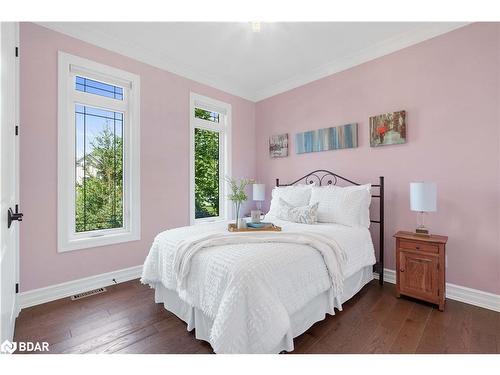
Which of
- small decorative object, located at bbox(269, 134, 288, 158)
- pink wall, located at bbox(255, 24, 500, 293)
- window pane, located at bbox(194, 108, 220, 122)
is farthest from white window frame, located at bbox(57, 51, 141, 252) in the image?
pink wall, located at bbox(255, 24, 500, 293)

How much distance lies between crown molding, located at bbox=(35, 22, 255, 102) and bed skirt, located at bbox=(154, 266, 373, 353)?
2680 mm

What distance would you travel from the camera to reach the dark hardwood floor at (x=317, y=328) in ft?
5.30

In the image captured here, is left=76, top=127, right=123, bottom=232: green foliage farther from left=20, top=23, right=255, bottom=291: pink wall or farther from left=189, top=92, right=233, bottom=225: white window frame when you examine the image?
left=189, top=92, right=233, bottom=225: white window frame

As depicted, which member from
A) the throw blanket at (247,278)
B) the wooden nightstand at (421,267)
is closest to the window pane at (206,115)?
the throw blanket at (247,278)

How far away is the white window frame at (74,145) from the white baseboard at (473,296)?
3481mm

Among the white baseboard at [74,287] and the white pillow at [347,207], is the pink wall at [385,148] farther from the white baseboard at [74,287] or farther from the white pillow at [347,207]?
the white pillow at [347,207]

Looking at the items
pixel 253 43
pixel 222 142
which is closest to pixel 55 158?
pixel 222 142

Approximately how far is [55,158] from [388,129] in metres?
3.60

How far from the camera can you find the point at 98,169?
9.16 feet

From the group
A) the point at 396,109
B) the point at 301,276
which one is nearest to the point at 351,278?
the point at 301,276

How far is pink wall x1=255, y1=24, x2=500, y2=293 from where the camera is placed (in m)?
2.15

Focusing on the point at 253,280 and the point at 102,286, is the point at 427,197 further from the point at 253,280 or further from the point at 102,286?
the point at 102,286

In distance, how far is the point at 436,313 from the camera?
6.70 ft
